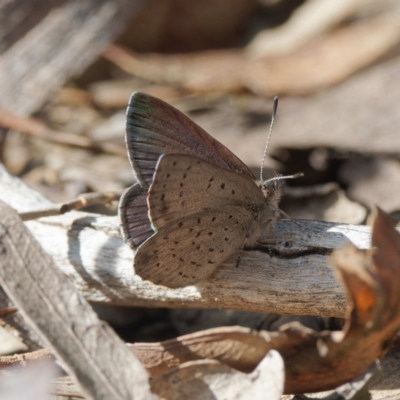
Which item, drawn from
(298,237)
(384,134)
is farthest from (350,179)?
(298,237)

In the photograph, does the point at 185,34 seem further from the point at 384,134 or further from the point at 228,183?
the point at 228,183

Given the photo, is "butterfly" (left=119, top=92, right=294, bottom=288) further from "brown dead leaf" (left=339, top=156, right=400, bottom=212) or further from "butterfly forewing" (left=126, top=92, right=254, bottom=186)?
"brown dead leaf" (left=339, top=156, right=400, bottom=212)

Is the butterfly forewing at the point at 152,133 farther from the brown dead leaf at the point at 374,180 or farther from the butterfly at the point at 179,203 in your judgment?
the brown dead leaf at the point at 374,180

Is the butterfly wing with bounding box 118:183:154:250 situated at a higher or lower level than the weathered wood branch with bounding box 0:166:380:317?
higher

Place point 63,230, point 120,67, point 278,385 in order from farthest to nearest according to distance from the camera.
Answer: point 120,67
point 63,230
point 278,385

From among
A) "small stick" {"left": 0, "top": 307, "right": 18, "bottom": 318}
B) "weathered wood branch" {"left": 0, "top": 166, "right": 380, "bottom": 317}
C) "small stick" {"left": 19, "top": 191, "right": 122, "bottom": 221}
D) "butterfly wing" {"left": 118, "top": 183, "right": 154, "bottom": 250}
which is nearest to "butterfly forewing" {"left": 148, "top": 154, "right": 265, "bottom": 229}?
"butterfly wing" {"left": 118, "top": 183, "right": 154, "bottom": 250}

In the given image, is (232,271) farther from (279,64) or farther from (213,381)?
(279,64)

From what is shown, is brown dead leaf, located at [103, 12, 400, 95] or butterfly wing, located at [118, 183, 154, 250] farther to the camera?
brown dead leaf, located at [103, 12, 400, 95]

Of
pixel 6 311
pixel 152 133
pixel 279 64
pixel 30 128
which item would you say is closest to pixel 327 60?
pixel 279 64

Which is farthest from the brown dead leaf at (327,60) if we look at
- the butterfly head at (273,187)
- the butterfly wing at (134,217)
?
the butterfly wing at (134,217)
